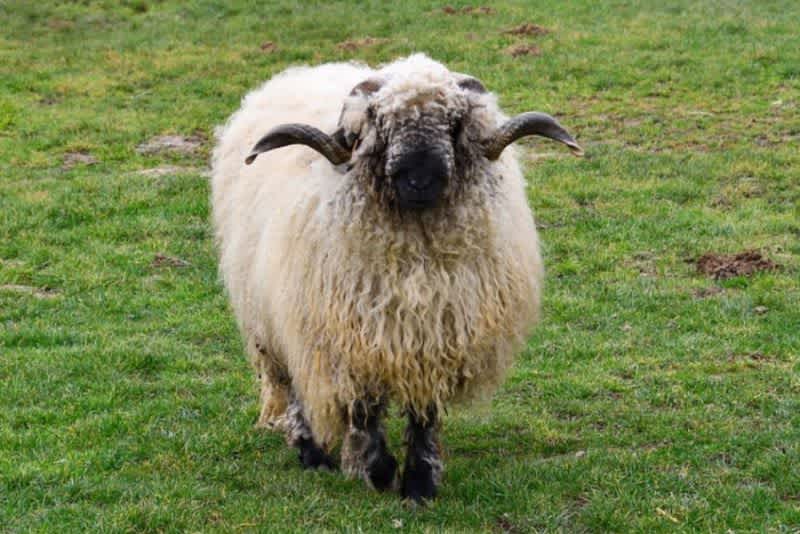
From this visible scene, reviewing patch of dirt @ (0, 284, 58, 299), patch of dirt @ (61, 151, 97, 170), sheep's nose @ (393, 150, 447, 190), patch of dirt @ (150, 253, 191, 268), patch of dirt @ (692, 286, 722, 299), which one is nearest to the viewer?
sheep's nose @ (393, 150, 447, 190)

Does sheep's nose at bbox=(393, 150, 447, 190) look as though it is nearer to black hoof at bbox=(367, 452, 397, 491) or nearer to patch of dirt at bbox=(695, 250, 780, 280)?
black hoof at bbox=(367, 452, 397, 491)

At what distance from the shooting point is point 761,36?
2027 cm

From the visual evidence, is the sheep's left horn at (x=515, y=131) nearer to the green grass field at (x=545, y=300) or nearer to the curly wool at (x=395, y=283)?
the curly wool at (x=395, y=283)

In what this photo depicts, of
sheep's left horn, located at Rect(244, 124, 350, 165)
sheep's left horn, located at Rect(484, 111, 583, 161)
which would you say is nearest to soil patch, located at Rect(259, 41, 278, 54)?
sheep's left horn, located at Rect(244, 124, 350, 165)

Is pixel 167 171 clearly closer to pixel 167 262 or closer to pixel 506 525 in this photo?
pixel 167 262

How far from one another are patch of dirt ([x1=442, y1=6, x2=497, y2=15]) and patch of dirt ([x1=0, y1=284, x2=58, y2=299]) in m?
13.4

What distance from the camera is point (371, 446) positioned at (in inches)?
271

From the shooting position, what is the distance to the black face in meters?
6.15

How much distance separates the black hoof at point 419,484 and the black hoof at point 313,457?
31.3 inches

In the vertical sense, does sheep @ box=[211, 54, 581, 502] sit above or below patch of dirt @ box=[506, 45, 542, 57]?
above

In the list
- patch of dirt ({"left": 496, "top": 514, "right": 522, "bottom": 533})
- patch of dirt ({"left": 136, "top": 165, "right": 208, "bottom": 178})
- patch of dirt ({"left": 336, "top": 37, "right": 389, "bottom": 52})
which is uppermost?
patch of dirt ({"left": 336, "top": 37, "right": 389, "bottom": 52})

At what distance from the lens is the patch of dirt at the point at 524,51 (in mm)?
20391

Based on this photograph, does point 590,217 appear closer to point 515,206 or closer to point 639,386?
point 639,386

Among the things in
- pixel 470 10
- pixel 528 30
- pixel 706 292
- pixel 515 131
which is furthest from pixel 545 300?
pixel 470 10
